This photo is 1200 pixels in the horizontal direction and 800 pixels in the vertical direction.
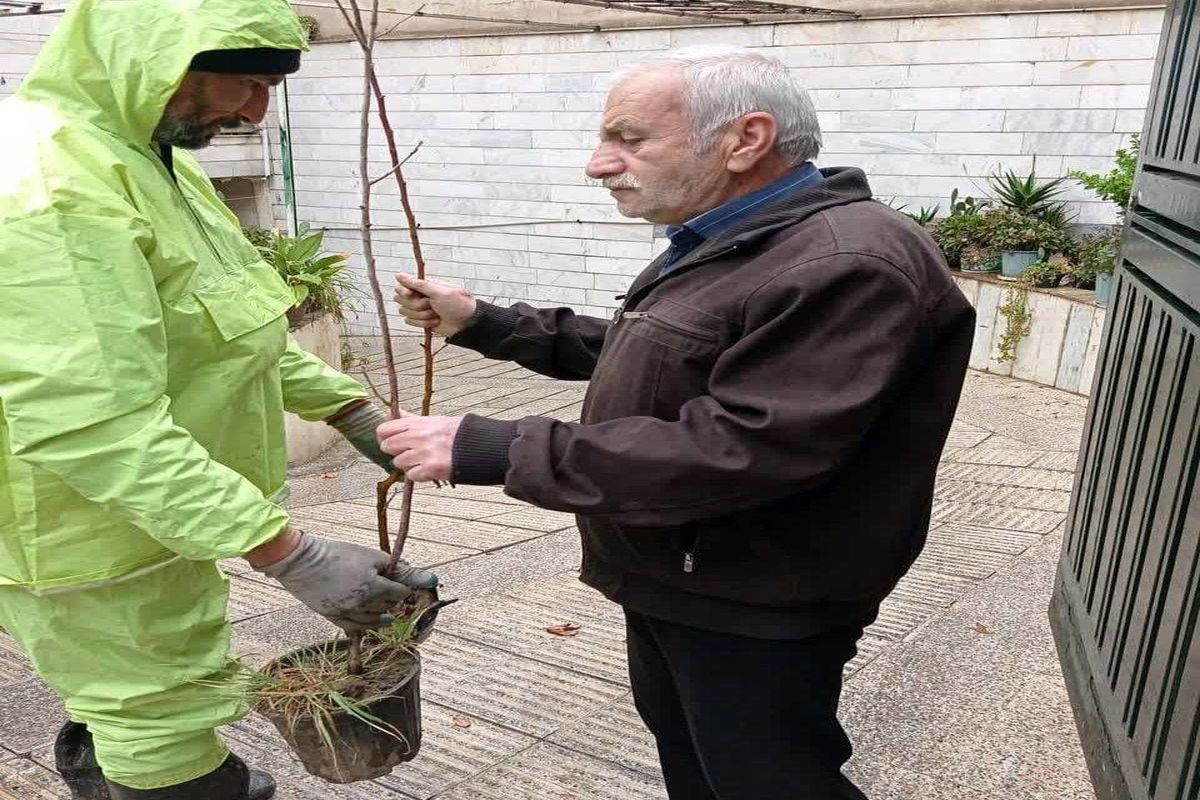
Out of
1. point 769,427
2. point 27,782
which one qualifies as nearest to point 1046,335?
point 769,427

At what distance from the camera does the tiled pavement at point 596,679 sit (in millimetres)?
2656

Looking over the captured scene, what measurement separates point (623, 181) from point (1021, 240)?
6972 millimetres

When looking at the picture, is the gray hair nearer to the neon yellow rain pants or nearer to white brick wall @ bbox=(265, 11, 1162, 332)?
the neon yellow rain pants

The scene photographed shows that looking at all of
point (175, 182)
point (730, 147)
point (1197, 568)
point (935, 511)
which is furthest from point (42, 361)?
point (935, 511)

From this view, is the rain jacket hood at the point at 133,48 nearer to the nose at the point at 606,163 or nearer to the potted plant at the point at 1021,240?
the nose at the point at 606,163

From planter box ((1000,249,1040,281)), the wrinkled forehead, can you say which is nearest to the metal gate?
the wrinkled forehead

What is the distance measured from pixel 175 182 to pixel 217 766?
4.04 ft

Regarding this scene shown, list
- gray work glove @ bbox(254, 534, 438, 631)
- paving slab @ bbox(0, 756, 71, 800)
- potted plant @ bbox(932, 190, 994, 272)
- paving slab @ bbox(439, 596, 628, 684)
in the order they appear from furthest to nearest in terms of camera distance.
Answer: potted plant @ bbox(932, 190, 994, 272) → paving slab @ bbox(439, 596, 628, 684) → paving slab @ bbox(0, 756, 71, 800) → gray work glove @ bbox(254, 534, 438, 631)

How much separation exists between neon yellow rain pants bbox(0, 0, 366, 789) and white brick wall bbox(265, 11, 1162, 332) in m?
7.52

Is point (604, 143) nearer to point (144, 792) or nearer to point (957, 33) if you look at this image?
point (144, 792)

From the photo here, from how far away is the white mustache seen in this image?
1.91 meters

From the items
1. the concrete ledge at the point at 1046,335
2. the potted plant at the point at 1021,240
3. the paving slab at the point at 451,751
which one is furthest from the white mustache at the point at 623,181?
the potted plant at the point at 1021,240

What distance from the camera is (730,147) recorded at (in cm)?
183

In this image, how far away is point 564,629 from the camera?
3588 mm
